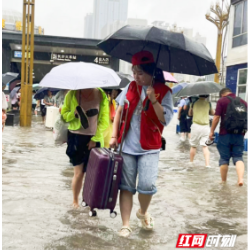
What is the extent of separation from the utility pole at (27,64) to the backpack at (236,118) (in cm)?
1181

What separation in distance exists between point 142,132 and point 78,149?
1148 mm

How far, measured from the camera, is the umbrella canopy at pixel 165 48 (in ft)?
13.0

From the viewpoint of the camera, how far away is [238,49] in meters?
20.2

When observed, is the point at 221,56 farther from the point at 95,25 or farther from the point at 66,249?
the point at 95,25

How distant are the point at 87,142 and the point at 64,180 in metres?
2.04

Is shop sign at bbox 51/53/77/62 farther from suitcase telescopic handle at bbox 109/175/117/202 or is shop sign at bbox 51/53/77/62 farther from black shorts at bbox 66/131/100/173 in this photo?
suitcase telescopic handle at bbox 109/175/117/202

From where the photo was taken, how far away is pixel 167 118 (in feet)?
13.5

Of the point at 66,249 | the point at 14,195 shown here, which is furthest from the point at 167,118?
the point at 14,195

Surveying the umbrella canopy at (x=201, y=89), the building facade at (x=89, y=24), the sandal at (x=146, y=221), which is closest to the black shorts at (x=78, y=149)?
the sandal at (x=146, y=221)

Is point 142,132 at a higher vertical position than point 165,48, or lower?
lower

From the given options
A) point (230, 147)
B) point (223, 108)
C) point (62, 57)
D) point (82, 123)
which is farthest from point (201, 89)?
point (62, 57)

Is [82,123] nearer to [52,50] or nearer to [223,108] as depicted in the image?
[223,108]

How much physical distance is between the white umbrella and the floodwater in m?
1.46

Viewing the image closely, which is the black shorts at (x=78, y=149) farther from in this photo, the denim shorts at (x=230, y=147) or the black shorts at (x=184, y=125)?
the black shorts at (x=184, y=125)
